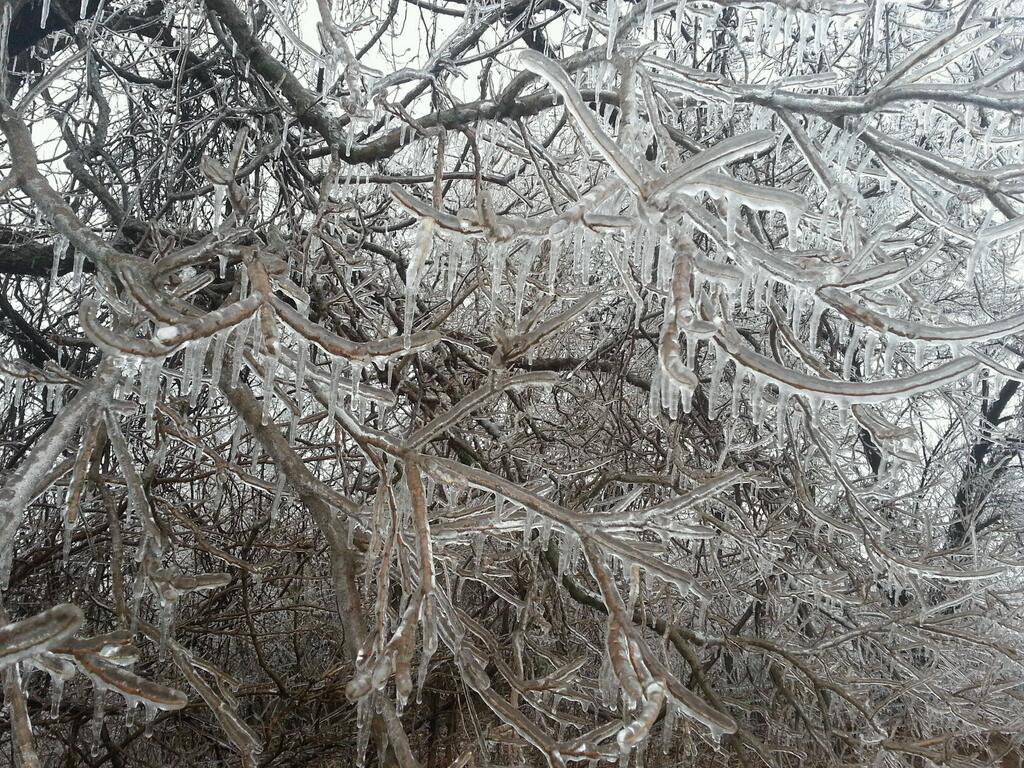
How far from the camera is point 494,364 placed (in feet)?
6.27

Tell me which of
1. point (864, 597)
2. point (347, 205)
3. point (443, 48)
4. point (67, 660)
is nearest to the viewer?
point (67, 660)

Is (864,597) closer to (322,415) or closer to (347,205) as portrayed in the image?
(322,415)

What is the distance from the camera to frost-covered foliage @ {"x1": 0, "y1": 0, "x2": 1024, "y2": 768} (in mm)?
1441

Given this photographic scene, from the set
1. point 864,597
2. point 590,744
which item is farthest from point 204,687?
point 864,597

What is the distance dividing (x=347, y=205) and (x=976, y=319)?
6.12 meters

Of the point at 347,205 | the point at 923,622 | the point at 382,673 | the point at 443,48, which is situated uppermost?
the point at 443,48

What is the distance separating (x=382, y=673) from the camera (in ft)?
4.24

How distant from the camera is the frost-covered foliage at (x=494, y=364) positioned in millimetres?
1441

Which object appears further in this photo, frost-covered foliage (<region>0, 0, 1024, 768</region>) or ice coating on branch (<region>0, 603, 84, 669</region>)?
frost-covered foliage (<region>0, 0, 1024, 768</region>)

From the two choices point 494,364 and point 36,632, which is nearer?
point 36,632

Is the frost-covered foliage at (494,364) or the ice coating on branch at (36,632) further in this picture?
the frost-covered foliage at (494,364)

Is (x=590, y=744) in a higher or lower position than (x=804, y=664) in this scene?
higher

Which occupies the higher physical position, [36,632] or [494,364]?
[36,632]

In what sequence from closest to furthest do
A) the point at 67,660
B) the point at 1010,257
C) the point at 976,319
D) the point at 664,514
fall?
the point at 67,660 → the point at 664,514 → the point at 1010,257 → the point at 976,319
